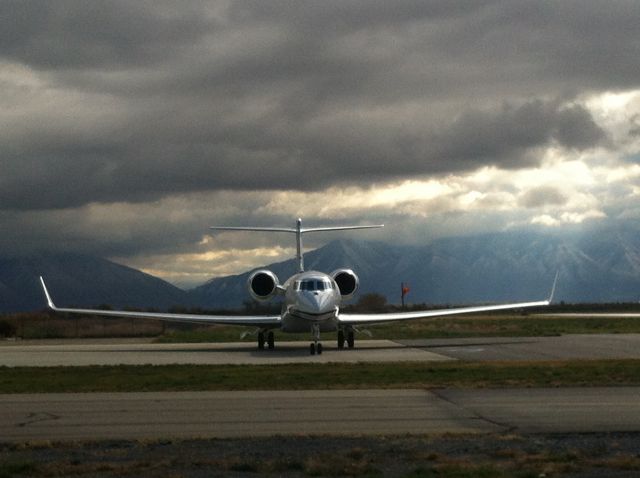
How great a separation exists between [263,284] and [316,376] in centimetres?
1757

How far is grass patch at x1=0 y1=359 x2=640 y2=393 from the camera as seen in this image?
2320 cm

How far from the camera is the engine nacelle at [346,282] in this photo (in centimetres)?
4347

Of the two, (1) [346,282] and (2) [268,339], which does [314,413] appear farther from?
(1) [346,282]

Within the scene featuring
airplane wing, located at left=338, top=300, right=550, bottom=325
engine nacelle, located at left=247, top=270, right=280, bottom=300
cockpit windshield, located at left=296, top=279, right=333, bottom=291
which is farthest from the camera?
engine nacelle, located at left=247, top=270, right=280, bottom=300

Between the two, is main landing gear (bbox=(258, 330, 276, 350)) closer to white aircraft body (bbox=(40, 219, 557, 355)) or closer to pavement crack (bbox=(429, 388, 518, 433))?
white aircraft body (bbox=(40, 219, 557, 355))

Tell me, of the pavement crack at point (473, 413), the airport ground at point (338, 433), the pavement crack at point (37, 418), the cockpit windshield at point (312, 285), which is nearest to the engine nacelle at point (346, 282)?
the cockpit windshield at point (312, 285)

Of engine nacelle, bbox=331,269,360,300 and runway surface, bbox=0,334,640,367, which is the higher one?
engine nacelle, bbox=331,269,360,300

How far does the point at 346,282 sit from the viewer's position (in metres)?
43.6

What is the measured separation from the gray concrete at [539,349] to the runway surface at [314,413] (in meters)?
12.5

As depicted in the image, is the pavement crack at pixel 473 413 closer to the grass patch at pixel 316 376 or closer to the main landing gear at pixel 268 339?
the grass patch at pixel 316 376

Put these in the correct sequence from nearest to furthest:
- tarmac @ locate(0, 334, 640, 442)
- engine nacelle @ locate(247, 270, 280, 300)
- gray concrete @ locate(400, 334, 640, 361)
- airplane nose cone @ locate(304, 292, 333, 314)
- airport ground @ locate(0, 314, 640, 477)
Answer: airport ground @ locate(0, 314, 640, 477) < tarmac @ locate(0, 334, 640, 442) < gray concrete @ locate(400, 334, 640, 361) < airplane nose cone @ locate(304, 292, 333, 314) < engine nacelle @ locate(247, 270, 280, 300)

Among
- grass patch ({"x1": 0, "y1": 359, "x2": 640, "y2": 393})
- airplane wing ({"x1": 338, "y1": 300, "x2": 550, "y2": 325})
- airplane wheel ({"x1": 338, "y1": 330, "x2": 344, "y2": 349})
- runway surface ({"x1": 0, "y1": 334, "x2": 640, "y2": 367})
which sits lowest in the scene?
grass patch ({"x1": 0, "y1": 359, "x2": 640, "y2": 393})

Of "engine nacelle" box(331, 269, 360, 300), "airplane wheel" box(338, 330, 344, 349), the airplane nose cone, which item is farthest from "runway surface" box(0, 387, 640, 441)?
"engine nacelle" box(331, 269, 360, 300)

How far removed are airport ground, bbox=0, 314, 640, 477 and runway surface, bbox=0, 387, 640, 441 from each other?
0.03 metres
